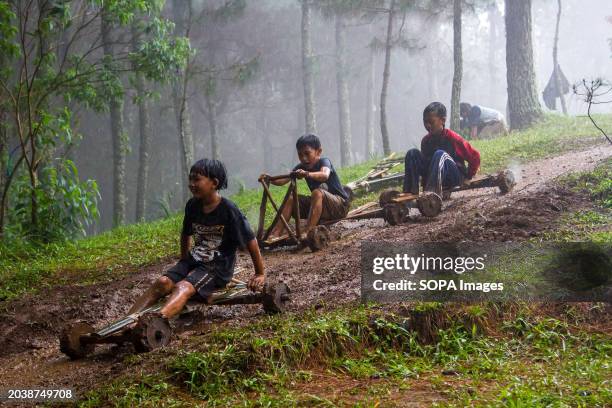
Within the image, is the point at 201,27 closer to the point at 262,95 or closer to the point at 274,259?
the point at 262,95

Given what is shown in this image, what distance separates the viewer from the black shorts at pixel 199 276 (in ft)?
15.2

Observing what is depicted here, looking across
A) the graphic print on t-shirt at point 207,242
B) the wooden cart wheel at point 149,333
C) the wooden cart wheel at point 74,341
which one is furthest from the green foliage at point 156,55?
the wooden cart wheel at point 149,333

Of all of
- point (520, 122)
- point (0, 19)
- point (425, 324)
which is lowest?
point (425, 324)

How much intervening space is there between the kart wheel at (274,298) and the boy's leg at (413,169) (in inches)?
146

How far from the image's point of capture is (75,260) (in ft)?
26.3

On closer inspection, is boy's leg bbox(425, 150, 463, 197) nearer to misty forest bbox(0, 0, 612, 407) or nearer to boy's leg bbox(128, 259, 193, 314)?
misty forest bbox(0, 0, 612, 407)

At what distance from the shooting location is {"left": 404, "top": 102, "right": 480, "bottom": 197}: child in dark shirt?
25.8ft

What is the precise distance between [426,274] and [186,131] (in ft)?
52.0

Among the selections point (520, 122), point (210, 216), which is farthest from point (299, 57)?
point (210, 216)

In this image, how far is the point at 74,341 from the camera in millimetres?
4211

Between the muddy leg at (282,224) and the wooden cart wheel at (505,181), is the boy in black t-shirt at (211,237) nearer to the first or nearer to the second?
the muddy leg at (282,224)

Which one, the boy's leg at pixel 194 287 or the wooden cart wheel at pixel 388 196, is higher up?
the wooden cart wheel at pixel 388 196

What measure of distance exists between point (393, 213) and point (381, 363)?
4029 millimetres

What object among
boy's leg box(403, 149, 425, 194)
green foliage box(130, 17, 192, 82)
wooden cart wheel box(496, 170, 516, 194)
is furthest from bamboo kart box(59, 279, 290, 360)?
green foliage box(130, 17, 192, 82)
